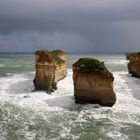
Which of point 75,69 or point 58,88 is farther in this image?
point 58,88

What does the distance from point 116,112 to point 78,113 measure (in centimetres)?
301

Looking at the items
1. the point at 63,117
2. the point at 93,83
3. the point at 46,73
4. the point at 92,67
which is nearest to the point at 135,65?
the point at 46,73

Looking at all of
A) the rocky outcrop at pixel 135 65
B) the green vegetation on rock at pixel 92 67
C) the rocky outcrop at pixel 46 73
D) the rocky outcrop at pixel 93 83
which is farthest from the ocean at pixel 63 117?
the rocky outcrop at pixel 135 65

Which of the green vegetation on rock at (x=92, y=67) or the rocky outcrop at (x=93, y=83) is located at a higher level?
the green vegetation on rock at (x=92, y=67)

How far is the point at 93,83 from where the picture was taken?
25594 millimetres

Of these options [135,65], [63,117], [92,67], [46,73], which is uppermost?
[92,67]

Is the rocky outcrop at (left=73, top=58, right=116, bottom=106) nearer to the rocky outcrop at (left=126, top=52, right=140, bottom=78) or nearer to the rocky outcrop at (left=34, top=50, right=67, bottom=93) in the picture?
the rocky outcrop at (left=34, top=50, right=67, bottom=93)

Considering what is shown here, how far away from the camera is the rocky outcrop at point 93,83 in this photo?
25.3 metres

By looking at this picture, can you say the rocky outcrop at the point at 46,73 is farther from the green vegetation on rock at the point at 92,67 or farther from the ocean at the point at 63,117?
the green vegetation on rock at the point at 92,67

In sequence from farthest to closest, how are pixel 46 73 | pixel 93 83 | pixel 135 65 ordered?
1. pixel 135 65
2. pixel 46 73
3. pixel 93 83

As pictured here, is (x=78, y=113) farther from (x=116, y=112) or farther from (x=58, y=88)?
(x=58, y=88)

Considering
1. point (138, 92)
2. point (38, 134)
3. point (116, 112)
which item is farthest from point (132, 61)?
point (38, 134)

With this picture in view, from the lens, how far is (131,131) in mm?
19047

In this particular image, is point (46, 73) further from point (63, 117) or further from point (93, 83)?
point (63, 117)
